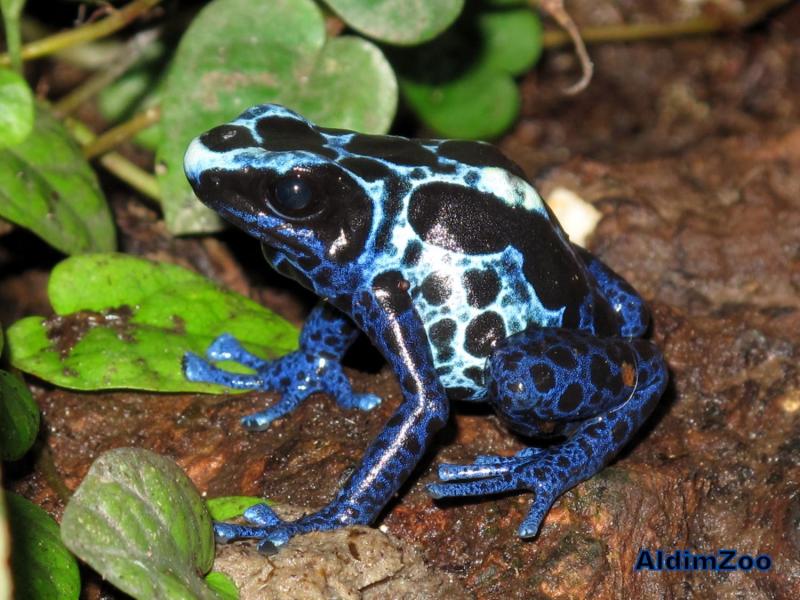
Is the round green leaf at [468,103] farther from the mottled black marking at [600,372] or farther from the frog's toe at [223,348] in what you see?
the mottled black marking at [600,372]

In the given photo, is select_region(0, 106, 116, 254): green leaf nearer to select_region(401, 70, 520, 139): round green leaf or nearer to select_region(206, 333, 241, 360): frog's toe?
select_region(206, 333, 241, 360): frog's toe

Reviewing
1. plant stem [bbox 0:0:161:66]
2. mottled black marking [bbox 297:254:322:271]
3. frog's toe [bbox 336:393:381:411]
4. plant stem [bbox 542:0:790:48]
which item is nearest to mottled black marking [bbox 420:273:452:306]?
mottled black marking [bbox 297:254:322:271]

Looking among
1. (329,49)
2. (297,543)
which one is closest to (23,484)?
(297,543)

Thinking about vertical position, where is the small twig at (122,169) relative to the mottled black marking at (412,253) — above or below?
below

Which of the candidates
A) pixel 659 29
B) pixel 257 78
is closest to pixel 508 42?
pixel 659 29

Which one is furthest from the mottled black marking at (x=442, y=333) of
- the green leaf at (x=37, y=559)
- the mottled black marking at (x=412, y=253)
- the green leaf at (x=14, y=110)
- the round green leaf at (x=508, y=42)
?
the round green leaf at (x=508, y=42)

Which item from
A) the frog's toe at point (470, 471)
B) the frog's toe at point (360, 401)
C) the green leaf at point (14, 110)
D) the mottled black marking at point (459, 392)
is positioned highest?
the green leaf at point (14, 110)

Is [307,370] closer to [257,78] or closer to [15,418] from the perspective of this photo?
[15,418]
